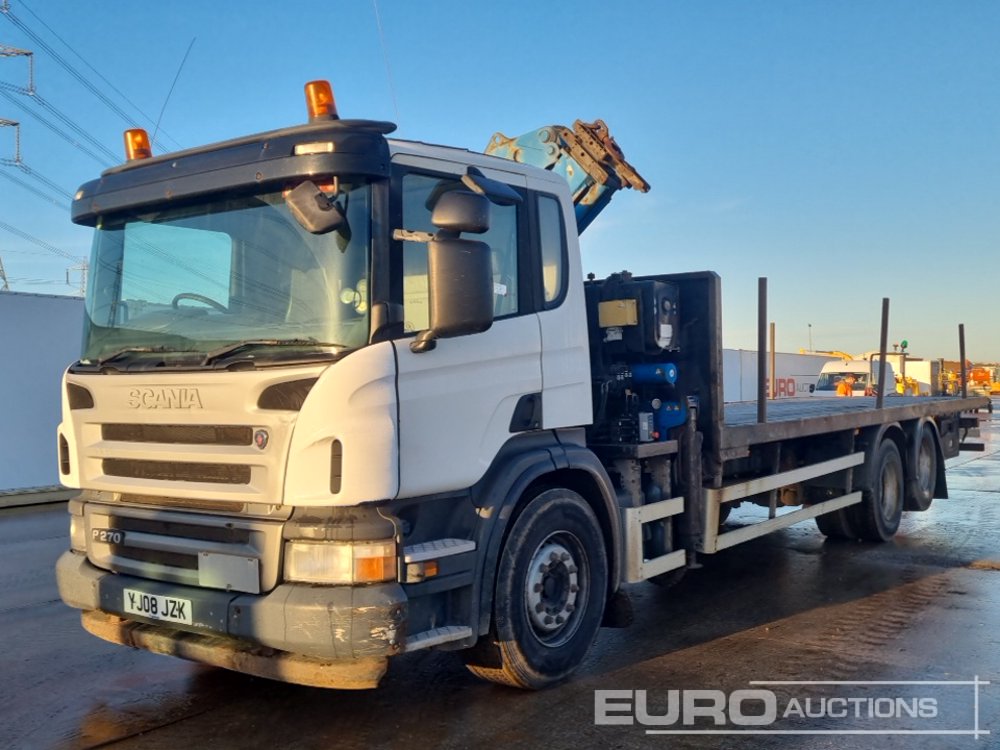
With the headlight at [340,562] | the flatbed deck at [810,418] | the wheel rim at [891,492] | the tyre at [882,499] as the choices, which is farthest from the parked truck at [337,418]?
the wheel rim at [891,492]

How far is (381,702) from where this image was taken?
450 centimetres

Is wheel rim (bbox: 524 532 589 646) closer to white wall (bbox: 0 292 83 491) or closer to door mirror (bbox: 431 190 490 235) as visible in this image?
door mirror (bbox: 431 190 490 235)

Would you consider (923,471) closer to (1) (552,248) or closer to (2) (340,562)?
(1) (552,248)

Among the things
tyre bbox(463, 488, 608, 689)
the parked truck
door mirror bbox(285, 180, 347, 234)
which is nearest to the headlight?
the parked truck

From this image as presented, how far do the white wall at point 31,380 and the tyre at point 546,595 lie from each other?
Answer: 10847mm

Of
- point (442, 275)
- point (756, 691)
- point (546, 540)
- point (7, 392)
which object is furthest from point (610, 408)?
point (7, 392)

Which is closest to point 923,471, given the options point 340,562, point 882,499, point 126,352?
point 882,499

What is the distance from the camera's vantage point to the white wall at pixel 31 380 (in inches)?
507

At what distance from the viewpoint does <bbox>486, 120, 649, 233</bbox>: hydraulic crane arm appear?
6.78 meters

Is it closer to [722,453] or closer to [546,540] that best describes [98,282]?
[546,540]

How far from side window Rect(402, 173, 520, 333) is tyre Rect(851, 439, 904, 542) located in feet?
17.9

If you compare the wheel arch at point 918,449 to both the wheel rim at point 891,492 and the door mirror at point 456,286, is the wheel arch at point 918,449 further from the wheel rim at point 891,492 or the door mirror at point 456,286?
the door mirror at point 456,286

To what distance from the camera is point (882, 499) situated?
8.93 metres

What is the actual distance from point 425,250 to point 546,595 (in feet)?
6.26
